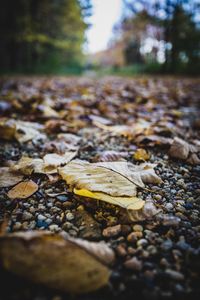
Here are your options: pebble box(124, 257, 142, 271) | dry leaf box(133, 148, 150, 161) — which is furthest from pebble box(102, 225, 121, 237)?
dry leaf box(133, 148, 150, 161)

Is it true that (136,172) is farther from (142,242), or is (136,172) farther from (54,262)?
(54,262)

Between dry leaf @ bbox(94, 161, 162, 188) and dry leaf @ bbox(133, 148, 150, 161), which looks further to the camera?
dry leaf @ bbox(133, 148, 150, 161)

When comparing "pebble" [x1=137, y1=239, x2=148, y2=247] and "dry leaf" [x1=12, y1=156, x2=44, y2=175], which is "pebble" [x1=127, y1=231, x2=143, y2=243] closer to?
"pebble" [x1=137, y1=239, x2=148, y2=247]

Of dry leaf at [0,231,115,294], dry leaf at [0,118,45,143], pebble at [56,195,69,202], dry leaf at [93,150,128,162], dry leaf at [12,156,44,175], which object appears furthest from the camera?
dry leaf at [0,118,45,143]

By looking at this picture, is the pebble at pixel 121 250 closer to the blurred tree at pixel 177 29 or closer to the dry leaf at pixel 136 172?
the dry leaf at pixel 136 172

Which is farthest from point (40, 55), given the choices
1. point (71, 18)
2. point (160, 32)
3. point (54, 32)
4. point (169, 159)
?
point (169, 159)

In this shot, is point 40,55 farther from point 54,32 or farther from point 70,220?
point 70,220
